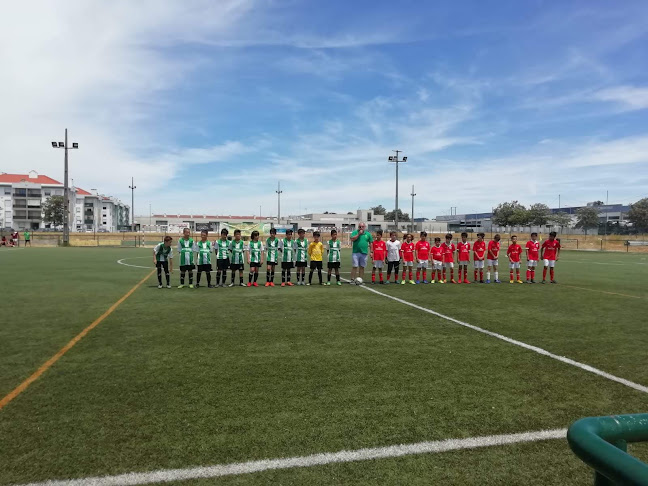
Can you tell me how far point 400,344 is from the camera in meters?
6.50

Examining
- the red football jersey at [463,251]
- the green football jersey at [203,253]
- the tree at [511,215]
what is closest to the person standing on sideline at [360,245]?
the red football jersey at [463,251]

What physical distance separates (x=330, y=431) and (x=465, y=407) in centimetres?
139

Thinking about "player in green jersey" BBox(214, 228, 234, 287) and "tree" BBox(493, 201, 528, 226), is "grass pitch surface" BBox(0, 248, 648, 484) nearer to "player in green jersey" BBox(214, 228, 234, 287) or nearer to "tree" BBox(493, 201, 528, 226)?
"player in green jersey" BBox(214, 228, 234, 287)

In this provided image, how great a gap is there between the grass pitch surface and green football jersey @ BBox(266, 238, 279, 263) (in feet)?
14.3

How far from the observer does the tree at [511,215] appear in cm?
8438

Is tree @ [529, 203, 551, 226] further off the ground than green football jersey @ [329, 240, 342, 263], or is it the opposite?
tree @ [529, 203, 551, 226]

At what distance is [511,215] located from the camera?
86125 millimetres

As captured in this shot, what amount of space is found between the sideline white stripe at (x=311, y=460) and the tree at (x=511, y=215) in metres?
88.4

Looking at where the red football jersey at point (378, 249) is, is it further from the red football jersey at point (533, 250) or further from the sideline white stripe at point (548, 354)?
the red football jersey at point (533, 250)

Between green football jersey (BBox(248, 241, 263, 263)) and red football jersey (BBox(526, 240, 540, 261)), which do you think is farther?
red football jersey (BBox(526, 240, 540, 261))

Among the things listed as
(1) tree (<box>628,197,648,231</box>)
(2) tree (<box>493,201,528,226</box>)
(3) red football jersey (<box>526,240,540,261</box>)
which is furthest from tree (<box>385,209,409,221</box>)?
(3) red football jersey (<box>526,240,540,261</box>)

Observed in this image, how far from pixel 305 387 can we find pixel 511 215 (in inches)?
3533

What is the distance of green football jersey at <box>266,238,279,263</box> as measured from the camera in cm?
1383

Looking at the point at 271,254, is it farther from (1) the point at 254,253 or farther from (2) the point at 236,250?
(2) the point at 236,250
